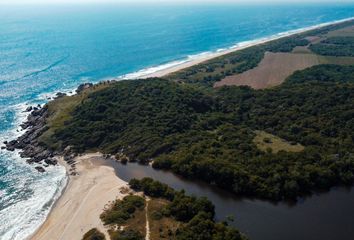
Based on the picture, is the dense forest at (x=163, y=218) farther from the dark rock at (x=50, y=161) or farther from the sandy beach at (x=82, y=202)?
the dark rock at (x=50, y=161)

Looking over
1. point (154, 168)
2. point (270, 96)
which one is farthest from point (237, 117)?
point (154, 168)

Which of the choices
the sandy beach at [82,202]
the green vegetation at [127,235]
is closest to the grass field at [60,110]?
the sandy beach at [82,202]

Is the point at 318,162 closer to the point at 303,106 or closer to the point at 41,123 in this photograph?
the point at 303,106

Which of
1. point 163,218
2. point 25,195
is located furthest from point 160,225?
point 25,195

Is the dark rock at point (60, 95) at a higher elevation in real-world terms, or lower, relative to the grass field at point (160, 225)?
lower

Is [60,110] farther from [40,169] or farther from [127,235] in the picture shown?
[127,235]

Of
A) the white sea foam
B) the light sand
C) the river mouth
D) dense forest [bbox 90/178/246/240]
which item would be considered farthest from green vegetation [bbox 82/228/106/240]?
the river mouth
